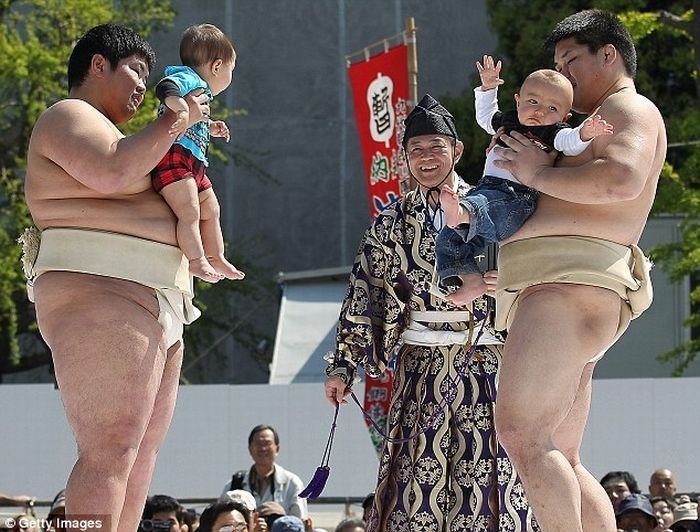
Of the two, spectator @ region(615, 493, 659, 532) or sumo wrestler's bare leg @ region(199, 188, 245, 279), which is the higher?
sumo wrestler's bare leg @ region(199, 188, 245, 279)

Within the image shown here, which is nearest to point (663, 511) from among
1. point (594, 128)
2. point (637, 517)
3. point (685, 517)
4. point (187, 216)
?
point (685, 517)

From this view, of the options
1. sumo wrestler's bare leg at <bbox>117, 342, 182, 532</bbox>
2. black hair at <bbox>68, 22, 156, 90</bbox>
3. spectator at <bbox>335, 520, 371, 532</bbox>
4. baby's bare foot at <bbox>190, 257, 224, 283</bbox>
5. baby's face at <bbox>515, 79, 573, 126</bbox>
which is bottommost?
sumo wrestler's bare leg at <bbox>117, 342, 182, 532</bbox>

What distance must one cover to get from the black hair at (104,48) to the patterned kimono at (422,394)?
1267 mm

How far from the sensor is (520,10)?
1872 centimetres

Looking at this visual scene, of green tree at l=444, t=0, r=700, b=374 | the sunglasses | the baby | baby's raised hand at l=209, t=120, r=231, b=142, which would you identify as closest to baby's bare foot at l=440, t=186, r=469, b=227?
the baby

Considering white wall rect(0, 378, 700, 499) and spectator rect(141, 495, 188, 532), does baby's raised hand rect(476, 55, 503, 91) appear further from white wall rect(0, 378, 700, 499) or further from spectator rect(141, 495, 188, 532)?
white wall rect(0, 378, 700, 499)

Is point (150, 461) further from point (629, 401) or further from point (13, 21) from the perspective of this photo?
point (13, 21)

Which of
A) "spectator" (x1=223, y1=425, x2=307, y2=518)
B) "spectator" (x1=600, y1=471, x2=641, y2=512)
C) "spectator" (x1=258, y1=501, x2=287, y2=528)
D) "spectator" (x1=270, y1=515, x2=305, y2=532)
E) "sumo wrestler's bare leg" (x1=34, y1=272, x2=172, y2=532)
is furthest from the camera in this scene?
"spectator" (x1=223, y1=425, x2=307, y2=518)

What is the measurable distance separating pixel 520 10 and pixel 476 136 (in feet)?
6.97

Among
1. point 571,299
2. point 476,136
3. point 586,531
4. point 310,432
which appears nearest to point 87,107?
point 571,299

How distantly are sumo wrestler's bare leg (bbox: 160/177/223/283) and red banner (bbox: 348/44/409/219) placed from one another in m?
6.21

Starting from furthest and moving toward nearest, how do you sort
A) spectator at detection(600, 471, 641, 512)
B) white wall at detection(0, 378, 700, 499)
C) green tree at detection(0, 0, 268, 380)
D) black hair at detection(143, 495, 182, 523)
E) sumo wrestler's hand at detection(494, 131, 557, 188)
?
1. green tree at detection(0, 0, 268, 380)
2. white wall at detection(0, 378, 700, 499)
3. spectator at detection(600, 471, 641, 512)
4. black hair at detection(143, 495, 182, 523)
5. sumo wrestler's hand at detection(494, 131, 557, 188)

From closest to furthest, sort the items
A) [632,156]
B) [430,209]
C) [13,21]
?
[632,156] < [430,209] < [13,21]

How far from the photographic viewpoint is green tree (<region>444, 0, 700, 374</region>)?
13.3 meters
